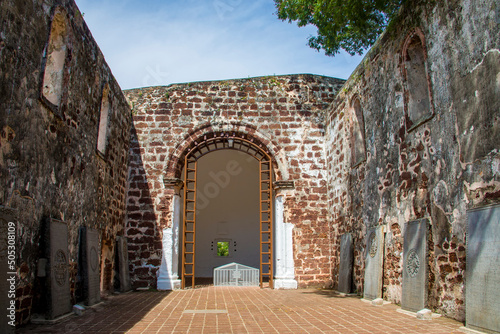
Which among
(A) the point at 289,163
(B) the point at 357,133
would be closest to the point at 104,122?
(A) the point at 289,163

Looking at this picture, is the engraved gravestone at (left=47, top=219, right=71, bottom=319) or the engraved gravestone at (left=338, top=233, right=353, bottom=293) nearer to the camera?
the engraved gravestone at (left=47, top=219, right=71, bottom=319)

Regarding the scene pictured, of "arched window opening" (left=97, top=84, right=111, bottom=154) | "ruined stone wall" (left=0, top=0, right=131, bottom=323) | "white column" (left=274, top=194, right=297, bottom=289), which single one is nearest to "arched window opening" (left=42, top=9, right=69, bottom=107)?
"ruined stone wall" (left=0, top=0, right=131, bottom=323)

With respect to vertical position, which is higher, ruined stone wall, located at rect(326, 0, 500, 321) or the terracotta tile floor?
ruined stone wall, located at rect(326, 0, 500, 321)

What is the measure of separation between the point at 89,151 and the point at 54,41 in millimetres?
2041

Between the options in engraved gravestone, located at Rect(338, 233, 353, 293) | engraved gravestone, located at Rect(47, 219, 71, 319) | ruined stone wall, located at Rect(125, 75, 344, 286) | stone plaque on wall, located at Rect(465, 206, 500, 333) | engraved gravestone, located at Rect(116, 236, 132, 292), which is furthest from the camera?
ruined stone wall, located at Rect(125, 75, 344, 286)

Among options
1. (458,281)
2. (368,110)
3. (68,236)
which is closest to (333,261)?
(368,110)

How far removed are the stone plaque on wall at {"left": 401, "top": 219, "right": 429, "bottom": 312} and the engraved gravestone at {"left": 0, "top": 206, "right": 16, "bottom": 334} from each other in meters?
4.95

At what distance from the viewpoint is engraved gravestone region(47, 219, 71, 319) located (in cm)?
533

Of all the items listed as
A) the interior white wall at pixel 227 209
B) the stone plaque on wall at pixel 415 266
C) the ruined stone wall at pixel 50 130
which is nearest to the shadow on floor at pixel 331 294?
the stone plaque on wall at pixel 415 266

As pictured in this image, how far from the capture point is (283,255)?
10.0 m

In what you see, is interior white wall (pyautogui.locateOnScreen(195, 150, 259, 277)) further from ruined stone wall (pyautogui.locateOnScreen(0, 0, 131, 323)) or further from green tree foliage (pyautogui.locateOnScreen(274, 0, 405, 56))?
ruined stone wall (pyautogui.locateOnScreen(0, 0, 131, 323))

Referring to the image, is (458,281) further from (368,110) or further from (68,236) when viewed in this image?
(68,236)

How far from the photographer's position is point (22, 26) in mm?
4914

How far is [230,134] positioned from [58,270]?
6034 millimetres
